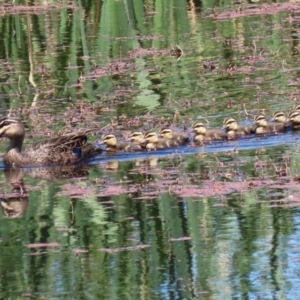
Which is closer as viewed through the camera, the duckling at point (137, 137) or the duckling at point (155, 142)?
the duckling at point (155, 142)

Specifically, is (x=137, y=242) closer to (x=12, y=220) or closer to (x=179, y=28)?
(x=12, y=220)

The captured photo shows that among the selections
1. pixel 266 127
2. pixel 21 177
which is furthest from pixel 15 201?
pixel 266 127

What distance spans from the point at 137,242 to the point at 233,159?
10.1ft

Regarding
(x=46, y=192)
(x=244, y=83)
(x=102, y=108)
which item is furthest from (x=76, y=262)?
(x=244, y=83)

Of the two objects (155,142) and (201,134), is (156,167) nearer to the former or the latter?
(155,142)

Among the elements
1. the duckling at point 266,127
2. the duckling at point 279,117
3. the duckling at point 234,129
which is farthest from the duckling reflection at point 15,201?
the duckling at point 279,117

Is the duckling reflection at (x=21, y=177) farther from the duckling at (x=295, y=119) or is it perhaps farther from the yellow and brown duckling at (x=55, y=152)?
the duckling at (x=295, y=119)

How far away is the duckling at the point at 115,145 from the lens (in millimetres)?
12492

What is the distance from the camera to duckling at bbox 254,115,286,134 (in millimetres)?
12750

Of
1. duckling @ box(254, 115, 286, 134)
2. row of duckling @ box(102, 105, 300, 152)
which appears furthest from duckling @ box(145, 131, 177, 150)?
duckling @ box(254, 115, 286, 134)

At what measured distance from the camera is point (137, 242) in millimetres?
8609

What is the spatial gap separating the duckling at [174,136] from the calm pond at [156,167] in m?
0.23

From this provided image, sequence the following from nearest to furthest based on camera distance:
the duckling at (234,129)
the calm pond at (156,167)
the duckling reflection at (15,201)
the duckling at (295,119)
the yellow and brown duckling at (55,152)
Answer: the calm pond at (156,167)
the duckling reflection at (15,201)
the yellow and brown duckling at (55,152)
the duckling at (234,129)
the duckling at (295,119)

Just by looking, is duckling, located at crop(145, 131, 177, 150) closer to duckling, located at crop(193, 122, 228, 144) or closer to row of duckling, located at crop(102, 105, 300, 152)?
row of duckling, located at crop(102, 105, 300, 152)
